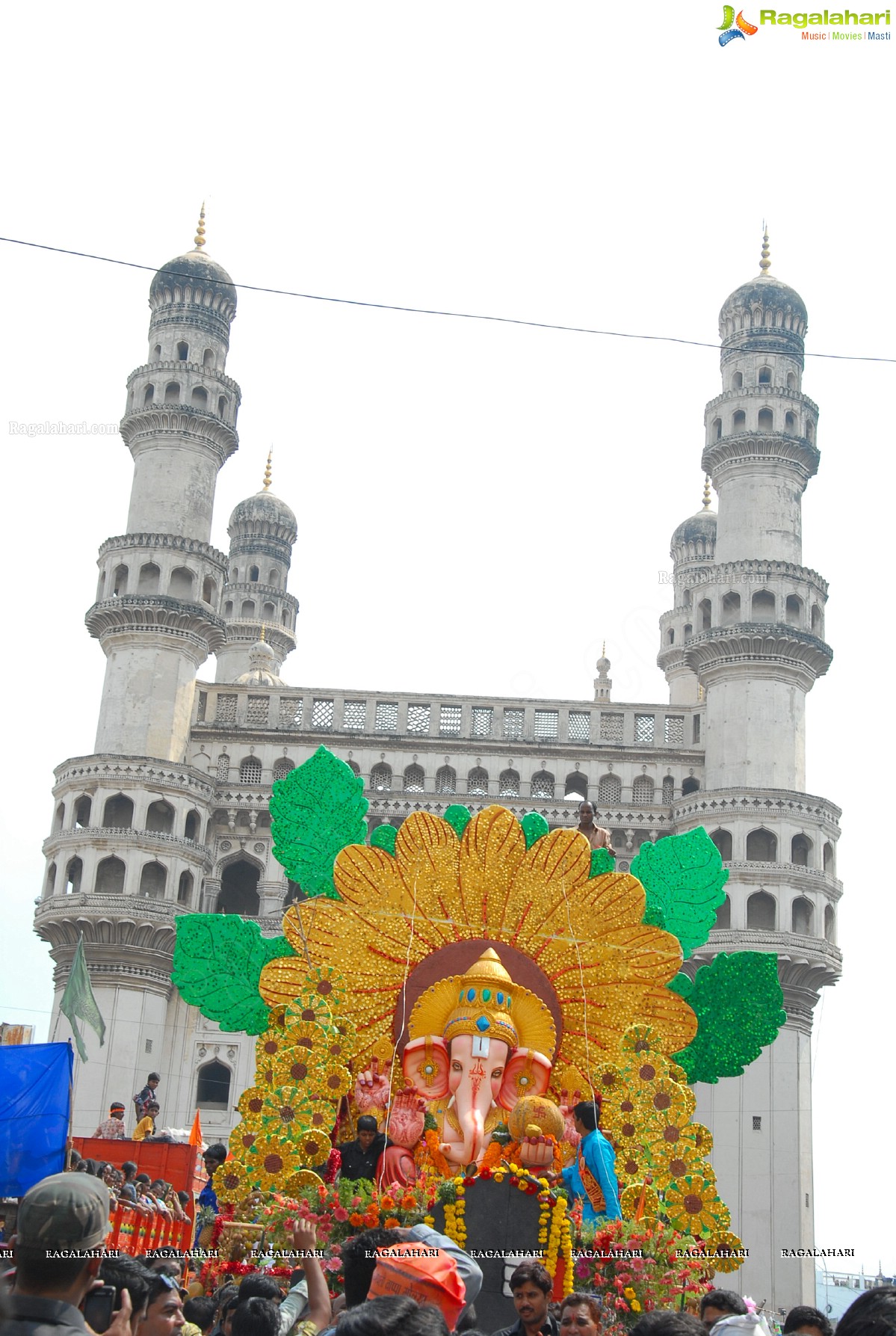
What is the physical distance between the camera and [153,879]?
35031 mm

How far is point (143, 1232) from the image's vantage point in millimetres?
11844

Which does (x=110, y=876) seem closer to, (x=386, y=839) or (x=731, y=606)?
(x=731, y=606)

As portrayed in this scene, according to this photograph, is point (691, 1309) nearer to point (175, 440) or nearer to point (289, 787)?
point (289, 787)

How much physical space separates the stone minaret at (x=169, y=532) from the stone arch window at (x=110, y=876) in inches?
101

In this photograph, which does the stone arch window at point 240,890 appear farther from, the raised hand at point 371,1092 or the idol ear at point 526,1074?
the idol ear at point 526,1074

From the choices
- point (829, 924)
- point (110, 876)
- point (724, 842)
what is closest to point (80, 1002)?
point (110, 876)

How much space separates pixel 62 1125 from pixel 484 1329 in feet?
10.4

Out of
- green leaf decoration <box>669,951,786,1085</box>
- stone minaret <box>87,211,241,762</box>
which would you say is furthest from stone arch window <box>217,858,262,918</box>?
green leaf decoration <box>669,951,786,1085</box>

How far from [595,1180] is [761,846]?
914 inches

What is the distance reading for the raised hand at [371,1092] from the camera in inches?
547

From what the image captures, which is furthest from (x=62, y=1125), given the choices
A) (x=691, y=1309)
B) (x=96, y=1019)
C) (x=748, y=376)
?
(x=748, y=376)

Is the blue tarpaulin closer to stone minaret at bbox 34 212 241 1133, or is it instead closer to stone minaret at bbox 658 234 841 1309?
stone minaret at bbox 34 212 241 1133

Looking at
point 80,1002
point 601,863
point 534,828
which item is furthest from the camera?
point 80,1002

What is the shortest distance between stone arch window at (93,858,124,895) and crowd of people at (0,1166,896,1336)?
26980 millimetres
